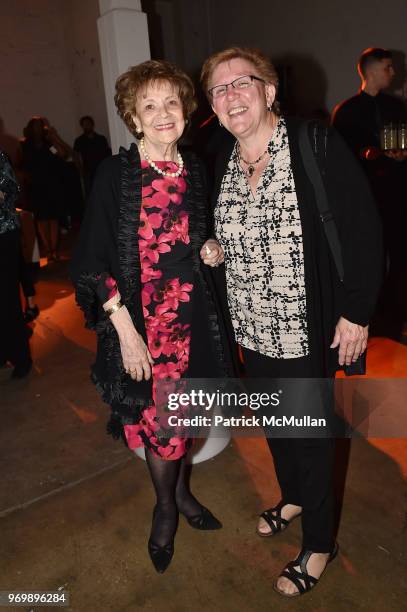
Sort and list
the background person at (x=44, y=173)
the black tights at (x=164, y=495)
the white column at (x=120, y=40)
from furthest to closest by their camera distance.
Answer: the background person at (x=44, y=173)
the white column at (x=120, y=40)
the black tights at (x=164, y=495)

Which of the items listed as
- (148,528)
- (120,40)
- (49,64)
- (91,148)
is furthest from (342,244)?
(49,64)

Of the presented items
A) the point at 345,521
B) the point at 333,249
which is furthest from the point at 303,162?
the point at 345,521

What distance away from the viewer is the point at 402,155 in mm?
3635

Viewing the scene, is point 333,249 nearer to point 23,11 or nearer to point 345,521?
point 345,521

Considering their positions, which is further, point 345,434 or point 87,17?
point 87,17

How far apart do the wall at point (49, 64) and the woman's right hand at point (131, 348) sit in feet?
27.9

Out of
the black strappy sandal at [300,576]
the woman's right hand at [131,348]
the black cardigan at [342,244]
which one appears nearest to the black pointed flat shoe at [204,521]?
the black strappy sandal at [300,576]

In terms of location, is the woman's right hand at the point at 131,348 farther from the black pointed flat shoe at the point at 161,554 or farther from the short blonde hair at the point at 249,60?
the short blonde hair at the point at 249,60

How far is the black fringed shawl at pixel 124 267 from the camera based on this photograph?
5.10 feet

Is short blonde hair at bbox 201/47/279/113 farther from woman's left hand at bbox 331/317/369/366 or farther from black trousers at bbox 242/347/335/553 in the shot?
black trousers at bbox 242/347/335/553

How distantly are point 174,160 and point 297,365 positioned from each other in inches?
31.6

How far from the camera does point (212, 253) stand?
162 cm

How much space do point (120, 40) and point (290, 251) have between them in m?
2.69

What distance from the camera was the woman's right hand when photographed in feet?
5.17
